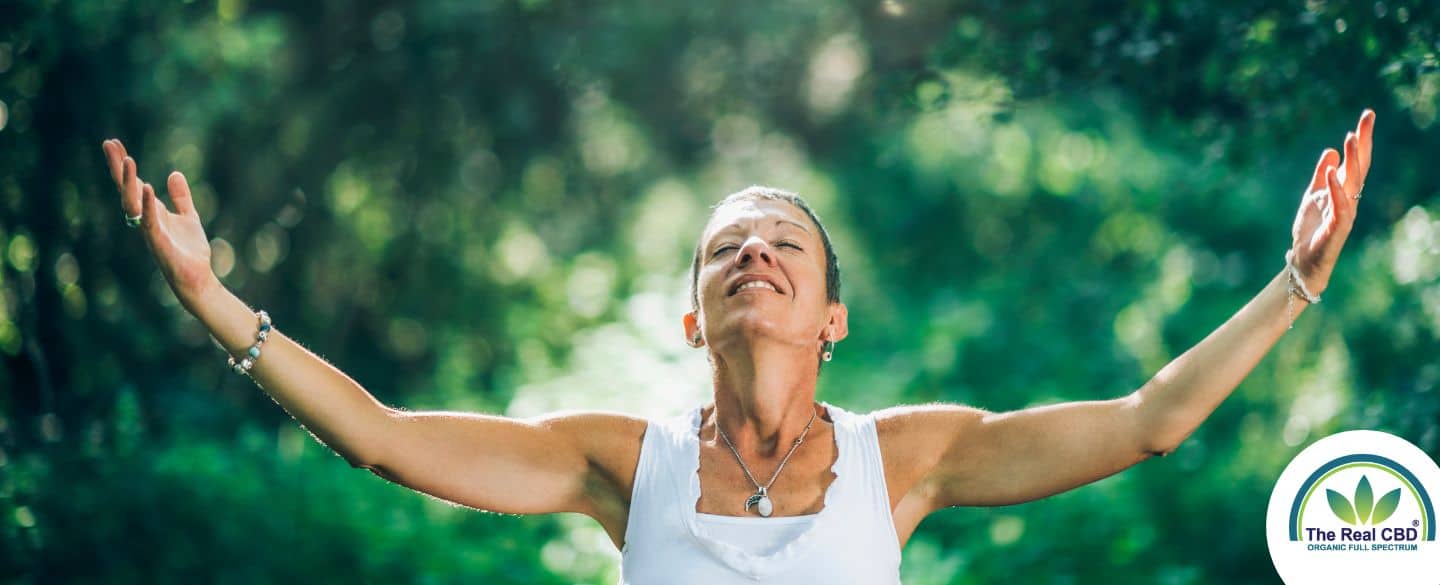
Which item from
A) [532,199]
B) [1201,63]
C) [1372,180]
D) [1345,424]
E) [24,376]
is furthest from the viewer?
[532,199]

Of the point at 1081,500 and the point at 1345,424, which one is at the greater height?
the point at 1345,424

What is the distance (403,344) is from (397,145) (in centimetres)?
169

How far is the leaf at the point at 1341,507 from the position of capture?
357cm

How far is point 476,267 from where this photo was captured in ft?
30.8

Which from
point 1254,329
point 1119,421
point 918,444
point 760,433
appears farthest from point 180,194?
point 1254,329

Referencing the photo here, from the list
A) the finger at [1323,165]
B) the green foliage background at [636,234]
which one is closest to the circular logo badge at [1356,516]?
the green foliage background at [636,234]

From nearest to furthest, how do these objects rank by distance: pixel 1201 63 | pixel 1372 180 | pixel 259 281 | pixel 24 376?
pixel 1201 63 < pixel 1372 180 < pixel 24 376 < pixel 259 281

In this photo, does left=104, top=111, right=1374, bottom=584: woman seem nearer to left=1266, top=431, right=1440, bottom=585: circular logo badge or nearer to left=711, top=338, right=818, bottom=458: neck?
left=711, top=338, right=818, bottom=458: neck

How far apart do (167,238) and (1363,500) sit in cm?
292

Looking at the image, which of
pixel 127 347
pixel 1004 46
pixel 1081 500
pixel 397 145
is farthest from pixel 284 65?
pixel 1081 500

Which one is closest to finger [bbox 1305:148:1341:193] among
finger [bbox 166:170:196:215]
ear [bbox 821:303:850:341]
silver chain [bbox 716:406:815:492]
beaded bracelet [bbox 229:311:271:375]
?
ear [bbox 821:303:850:341]

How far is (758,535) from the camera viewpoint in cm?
248

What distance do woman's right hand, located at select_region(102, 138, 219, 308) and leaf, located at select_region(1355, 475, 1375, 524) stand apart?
9.18ft

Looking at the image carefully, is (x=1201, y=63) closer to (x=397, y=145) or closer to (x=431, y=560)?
(x=431, y=560)
